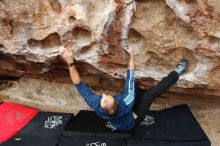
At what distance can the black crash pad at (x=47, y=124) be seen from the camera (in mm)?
3303

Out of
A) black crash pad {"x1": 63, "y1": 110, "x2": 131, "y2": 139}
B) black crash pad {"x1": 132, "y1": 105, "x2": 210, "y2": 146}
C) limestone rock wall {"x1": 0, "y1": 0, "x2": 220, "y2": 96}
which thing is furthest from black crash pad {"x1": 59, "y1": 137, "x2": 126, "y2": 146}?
limestone rock wall {"x1": 0, "y1": 0, "x2": 220, "y2": 96}

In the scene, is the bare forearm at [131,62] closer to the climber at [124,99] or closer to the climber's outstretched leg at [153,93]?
the climber at [124,99]

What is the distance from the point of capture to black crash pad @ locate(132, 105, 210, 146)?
3096 millimetres

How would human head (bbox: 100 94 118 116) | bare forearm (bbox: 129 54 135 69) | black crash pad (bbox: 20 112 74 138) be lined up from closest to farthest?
human head (bbox: 100 94 118 116) → bare forearm (bbox: 129 54 135 69) → black crash pad (bbox: 20 112 74 138)

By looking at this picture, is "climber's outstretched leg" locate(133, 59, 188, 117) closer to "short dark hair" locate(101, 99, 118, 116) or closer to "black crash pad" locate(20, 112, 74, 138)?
"short dark hair" locate(101, 99, 118, 116)

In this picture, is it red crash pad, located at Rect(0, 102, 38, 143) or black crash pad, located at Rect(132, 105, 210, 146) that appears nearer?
black crash pad, located at Rect(132, 105, 210, 146)

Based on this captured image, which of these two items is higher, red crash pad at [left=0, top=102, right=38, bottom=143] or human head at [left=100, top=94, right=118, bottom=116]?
human head at [left=100, top=94, right=118, bottom=116]

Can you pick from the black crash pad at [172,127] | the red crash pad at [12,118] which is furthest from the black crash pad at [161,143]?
the red crash pad at [12,118]

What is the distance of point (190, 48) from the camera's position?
10.5ft

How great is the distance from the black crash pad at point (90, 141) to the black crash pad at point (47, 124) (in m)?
0.14

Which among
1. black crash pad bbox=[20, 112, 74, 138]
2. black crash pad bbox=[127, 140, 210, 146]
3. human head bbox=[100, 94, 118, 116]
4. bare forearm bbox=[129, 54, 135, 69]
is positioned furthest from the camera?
black crash pad bbox=[20, 112, 74, 138]

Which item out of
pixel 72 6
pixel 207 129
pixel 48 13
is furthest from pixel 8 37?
pixel 207 129

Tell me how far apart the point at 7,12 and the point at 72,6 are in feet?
2.06

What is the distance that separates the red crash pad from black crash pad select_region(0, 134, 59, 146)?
91mm
